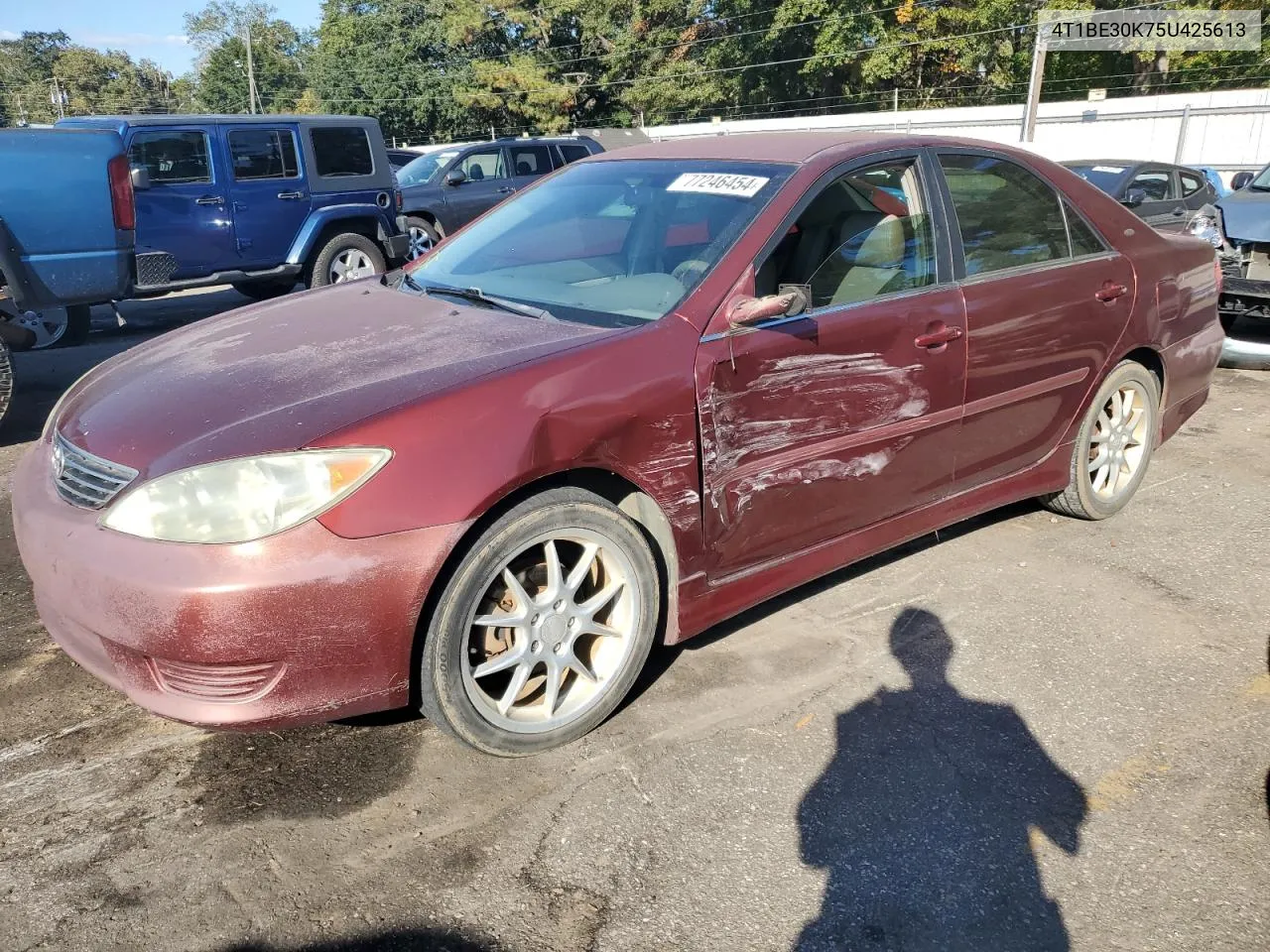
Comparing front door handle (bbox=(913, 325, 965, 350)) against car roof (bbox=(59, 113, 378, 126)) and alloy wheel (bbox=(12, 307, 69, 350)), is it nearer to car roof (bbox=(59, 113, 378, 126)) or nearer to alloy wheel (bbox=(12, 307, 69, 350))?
alloy wheel (bbox=(12, 307, 69, 350))

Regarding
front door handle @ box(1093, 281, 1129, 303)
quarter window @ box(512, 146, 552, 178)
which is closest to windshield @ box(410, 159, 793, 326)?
front door handle @ box(1093, 281, 1129, 303)

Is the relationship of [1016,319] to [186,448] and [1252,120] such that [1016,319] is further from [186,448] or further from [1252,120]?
[1252,120]

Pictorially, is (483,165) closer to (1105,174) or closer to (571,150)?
(571,150)

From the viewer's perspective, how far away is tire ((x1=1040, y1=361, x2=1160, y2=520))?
443 cm

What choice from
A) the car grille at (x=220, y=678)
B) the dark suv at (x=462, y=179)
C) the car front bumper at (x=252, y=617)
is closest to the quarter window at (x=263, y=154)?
the dark suv at (x=462, y=179)

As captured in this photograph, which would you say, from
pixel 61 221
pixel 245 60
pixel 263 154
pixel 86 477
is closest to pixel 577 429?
pixel 86 477

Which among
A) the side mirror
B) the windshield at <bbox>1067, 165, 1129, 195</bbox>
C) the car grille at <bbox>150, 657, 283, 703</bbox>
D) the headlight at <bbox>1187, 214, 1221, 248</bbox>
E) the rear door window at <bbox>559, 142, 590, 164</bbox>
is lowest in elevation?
the car grille at <bbox>150, 657, 283, 703</bbox>

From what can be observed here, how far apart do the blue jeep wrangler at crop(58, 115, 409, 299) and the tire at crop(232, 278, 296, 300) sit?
19mm

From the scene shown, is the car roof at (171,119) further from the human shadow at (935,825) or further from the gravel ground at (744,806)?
the human shadow at (935,825)

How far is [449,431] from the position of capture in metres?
Answer: 2.54

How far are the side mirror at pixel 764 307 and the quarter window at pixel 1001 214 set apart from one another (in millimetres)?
1044

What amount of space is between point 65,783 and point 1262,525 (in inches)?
193

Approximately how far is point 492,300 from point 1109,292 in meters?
2.61

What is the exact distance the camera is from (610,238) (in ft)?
12.1
